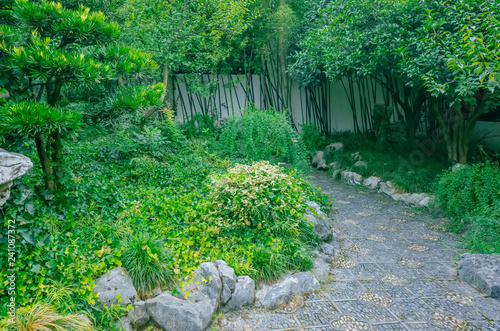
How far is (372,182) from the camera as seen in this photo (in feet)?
20.0

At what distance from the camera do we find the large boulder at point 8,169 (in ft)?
6.86

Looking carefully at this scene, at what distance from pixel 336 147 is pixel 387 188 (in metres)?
2.18

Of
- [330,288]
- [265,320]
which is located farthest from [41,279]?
[330,288]

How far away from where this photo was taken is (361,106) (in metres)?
8.55

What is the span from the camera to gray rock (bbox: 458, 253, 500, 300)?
2765mm

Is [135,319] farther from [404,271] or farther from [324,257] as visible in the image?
[404,271]

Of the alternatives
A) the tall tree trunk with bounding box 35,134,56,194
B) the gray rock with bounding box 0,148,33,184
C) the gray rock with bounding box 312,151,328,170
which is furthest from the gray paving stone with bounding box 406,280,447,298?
the gray rock with bounding box 312,151,328,170

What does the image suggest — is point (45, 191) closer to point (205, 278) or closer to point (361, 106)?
point (205, 278)

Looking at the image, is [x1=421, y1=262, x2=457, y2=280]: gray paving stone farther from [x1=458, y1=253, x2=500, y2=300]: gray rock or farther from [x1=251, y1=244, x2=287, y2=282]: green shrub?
[x1=251, y1=244, x2=287, y2=282]: green shrub

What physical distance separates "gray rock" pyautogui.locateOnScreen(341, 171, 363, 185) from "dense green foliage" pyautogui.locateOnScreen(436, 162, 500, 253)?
1891 mm

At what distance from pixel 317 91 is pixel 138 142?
574 cm

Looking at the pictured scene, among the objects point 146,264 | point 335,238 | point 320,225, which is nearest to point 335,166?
point 335,238

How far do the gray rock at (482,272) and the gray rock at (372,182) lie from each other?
291 centimetres

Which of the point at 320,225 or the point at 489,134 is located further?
the point at 489,134
